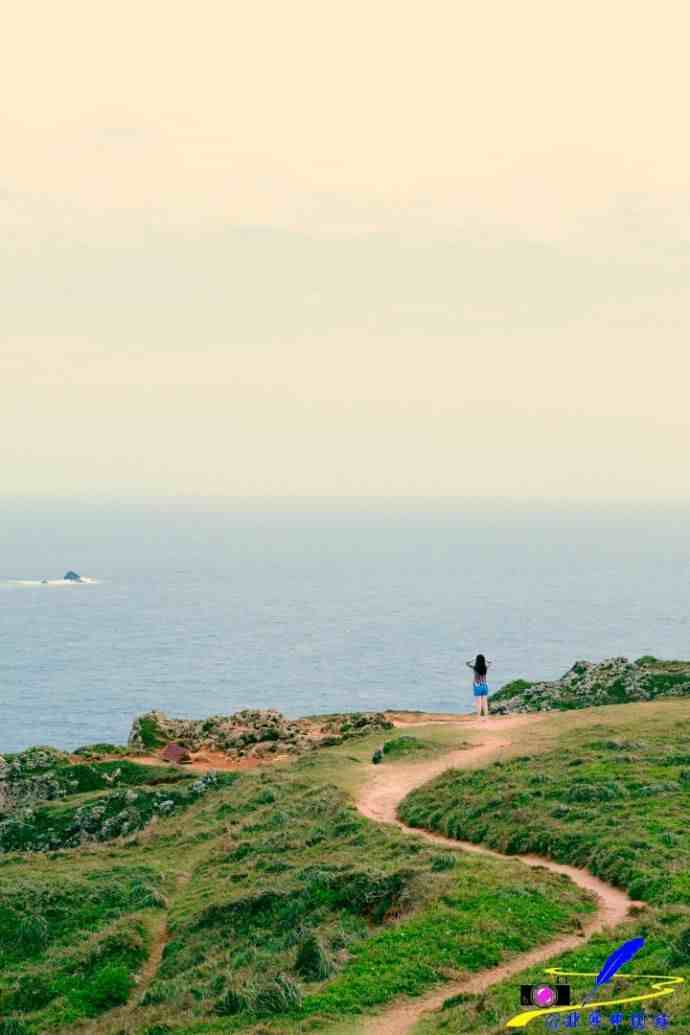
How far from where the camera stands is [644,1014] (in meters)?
17.7

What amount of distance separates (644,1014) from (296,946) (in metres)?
10.1

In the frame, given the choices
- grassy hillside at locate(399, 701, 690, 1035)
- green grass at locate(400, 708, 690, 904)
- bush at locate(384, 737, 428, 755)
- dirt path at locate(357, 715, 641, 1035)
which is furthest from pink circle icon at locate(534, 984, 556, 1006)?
bush at locate(384, 737, 428, 755)

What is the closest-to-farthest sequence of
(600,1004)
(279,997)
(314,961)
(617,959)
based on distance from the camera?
(600,1004) → (617,959) → (279,997) → (314,961)

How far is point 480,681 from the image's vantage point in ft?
169

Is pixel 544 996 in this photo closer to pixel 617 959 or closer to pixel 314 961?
pixel 617 959

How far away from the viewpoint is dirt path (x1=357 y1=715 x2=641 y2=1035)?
21031mm

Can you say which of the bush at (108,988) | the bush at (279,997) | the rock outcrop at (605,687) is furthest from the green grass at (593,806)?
the rock outcrop at (605,687)

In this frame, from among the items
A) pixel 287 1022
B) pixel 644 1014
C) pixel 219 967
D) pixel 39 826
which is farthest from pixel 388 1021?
pixel 39 826

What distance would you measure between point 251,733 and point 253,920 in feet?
93.8

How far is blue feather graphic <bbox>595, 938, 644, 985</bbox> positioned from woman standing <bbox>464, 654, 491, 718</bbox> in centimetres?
2736

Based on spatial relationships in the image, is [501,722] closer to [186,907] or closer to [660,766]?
[660,766]

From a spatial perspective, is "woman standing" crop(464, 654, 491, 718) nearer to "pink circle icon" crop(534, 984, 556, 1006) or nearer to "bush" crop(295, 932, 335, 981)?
"bush" crop(295, 932, 335, 981)

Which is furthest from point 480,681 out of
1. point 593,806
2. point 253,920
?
point 253,920

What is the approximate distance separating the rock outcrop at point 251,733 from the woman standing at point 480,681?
17.6 ft
